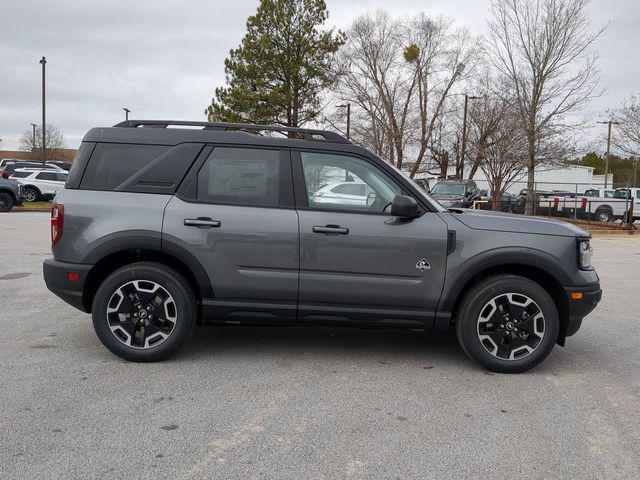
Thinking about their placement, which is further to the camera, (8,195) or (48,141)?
(48,141)

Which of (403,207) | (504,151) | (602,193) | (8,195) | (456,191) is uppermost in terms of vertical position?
(504,151)

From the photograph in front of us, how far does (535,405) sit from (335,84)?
99.8 ft

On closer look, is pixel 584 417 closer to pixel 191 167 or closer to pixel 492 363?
pixel 492 363

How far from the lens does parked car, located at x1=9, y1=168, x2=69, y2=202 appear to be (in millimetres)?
27077

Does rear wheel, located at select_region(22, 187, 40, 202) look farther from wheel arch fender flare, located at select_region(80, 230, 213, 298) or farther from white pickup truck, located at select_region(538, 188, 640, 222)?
wheel arch fender flare, located at select_region(80, 230, 213, 298)

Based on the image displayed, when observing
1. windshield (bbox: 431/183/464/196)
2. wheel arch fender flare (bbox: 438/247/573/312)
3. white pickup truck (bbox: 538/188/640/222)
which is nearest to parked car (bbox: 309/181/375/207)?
wheel arch fender flare (bbox: 438/247/573/312)

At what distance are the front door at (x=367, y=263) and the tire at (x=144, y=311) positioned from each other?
94 cm

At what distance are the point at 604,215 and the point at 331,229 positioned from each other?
23839 millimetres

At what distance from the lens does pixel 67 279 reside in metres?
4.45

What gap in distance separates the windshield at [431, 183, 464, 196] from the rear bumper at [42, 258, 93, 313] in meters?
21.8

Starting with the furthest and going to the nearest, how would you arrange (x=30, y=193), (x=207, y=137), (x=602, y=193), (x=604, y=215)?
(x=602, y=193)
(x=30, y=193)
(x=604, y=215)
(x=207, y=137)

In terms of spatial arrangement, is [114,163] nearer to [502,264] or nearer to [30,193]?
[502,264]

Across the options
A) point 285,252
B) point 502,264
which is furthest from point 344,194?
point 502,264

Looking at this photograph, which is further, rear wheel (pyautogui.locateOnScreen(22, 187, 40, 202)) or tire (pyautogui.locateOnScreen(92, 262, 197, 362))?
rear wheel (pyautogui.locateOnScreen(22, 187, 40, 202))
